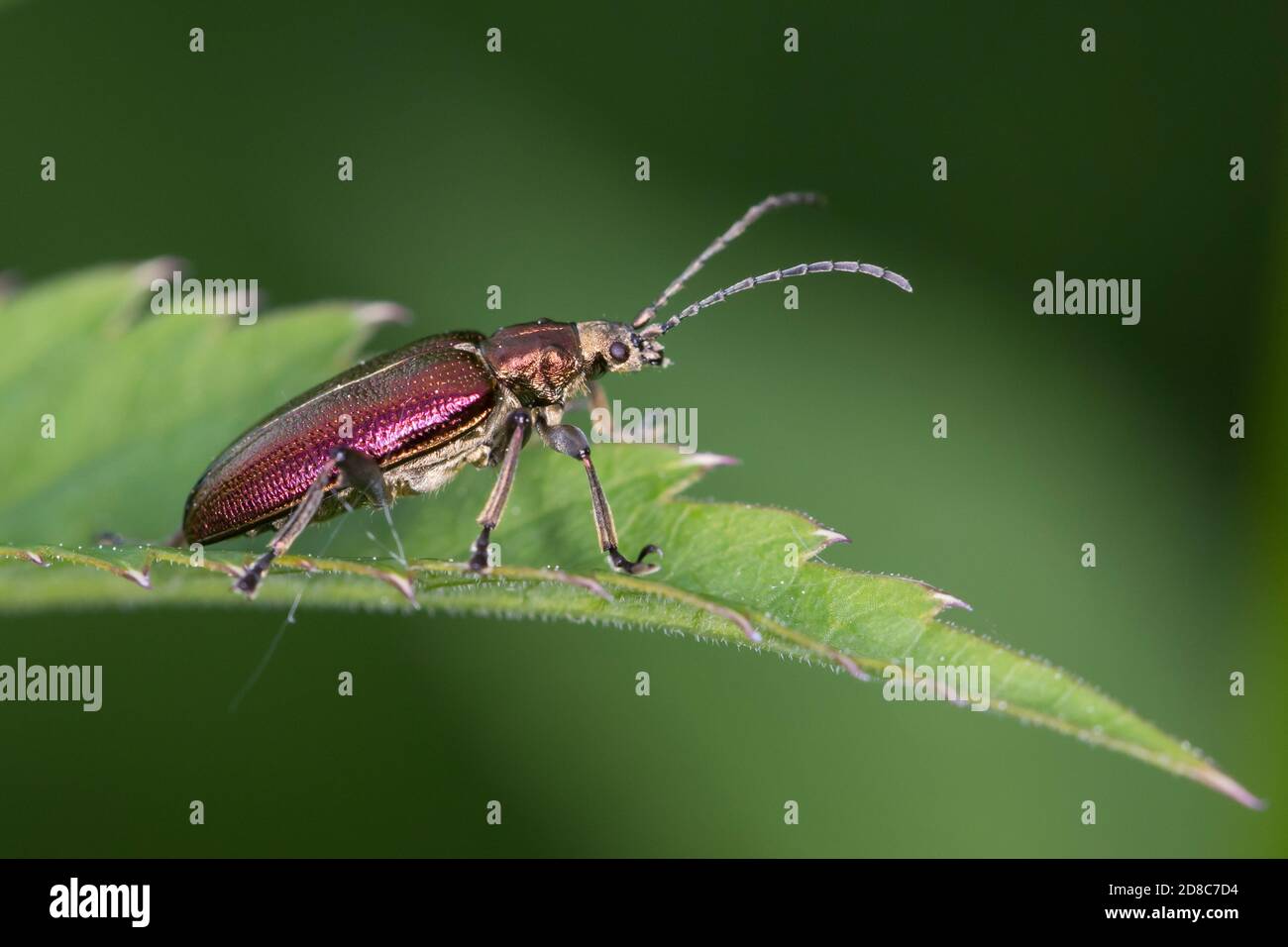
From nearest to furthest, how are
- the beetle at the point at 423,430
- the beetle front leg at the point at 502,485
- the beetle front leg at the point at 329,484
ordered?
the beetle front leg at the point at 502,485 → the beetle front leg at the point at 329,484 → the beetle at the point at 423,430

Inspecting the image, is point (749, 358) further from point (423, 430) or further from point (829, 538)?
point (829, 538)

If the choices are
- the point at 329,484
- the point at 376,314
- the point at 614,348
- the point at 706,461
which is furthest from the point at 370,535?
the point at 614,348

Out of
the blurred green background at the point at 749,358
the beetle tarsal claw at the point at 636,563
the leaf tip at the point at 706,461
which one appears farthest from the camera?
the blurred green background at the point at 749,358

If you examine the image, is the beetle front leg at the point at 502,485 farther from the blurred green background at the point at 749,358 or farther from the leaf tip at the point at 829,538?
the blurred green background at the point at 749,358

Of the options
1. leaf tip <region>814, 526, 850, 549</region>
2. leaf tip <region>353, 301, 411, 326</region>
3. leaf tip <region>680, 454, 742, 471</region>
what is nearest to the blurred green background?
leaf tip <region>353, 301, 411, 326</region>

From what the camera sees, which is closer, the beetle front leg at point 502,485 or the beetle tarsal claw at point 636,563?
the beetle tarsal claw at point 636,563

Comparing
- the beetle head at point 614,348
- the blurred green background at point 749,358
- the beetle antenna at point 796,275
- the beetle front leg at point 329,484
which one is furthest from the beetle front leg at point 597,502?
the blurred green background at point 749,358

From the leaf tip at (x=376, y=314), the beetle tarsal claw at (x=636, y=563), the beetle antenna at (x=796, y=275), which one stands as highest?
the beetle antenna at (x=796, y=275)
